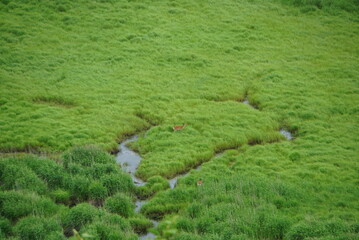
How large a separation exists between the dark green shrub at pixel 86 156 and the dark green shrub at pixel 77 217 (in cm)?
334

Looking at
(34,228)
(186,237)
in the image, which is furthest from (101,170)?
(186,237)

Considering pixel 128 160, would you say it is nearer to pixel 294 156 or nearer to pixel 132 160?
pixel 132 160

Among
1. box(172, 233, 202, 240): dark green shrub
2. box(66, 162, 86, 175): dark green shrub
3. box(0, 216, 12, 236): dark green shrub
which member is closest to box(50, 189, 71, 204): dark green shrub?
box(66, 162, 86, 175): dark green shrub

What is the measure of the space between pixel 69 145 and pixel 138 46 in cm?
1368

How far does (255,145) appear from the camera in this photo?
895 inches

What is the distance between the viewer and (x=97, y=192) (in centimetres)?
1820

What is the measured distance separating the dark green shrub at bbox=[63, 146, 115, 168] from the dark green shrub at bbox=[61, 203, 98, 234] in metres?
3.34

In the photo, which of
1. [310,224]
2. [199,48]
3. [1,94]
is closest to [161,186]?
[310,224]

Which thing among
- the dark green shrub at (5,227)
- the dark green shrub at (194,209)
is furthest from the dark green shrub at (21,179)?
the dark green shrub at (194,209)

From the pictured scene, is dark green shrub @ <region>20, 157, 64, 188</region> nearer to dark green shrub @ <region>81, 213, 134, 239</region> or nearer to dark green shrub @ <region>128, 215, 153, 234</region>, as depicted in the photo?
dark green shrub @ <region>81, 213, 134, 239</region>

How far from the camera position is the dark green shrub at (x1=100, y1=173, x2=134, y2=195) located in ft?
61.2

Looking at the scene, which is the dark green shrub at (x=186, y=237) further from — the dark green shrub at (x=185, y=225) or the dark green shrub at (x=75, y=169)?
the dark green shrub at (x=75, y=169)

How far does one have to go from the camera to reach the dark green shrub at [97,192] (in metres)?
18.2

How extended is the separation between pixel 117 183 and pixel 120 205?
1.43 m
